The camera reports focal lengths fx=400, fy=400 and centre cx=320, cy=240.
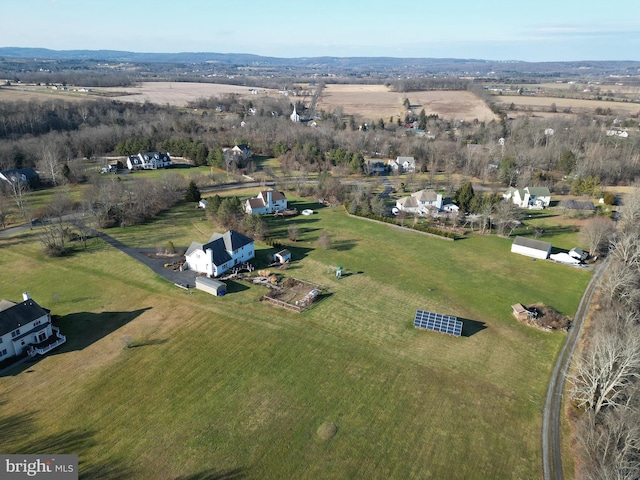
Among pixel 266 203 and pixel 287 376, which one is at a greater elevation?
pixel 266 203

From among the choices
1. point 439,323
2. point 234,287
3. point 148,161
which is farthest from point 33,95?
point 439,323

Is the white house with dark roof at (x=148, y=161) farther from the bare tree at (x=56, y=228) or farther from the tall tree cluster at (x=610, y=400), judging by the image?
the tall tree cluster at (x=610, y=400)

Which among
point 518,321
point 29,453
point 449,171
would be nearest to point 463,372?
point 518,321

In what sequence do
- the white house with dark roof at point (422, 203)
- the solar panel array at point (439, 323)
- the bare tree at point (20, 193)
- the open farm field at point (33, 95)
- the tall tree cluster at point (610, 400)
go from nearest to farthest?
the tall tree cluster at point (610, 400) → the solar panel array at point (439, 323) → the bare tree at point (20, 193) → the white house with dark roof at point (422, 203) → the open farm field at point (33, 95)

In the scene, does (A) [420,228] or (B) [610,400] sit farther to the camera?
(A) [420,228]

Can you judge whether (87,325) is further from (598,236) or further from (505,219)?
(598,236)

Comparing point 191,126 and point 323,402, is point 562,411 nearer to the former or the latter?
point 323,402

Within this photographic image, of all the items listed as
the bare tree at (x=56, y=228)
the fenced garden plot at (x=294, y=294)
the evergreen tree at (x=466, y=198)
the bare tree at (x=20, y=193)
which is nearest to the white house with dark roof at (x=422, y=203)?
the evergreen tree at (x=466, y=198)
